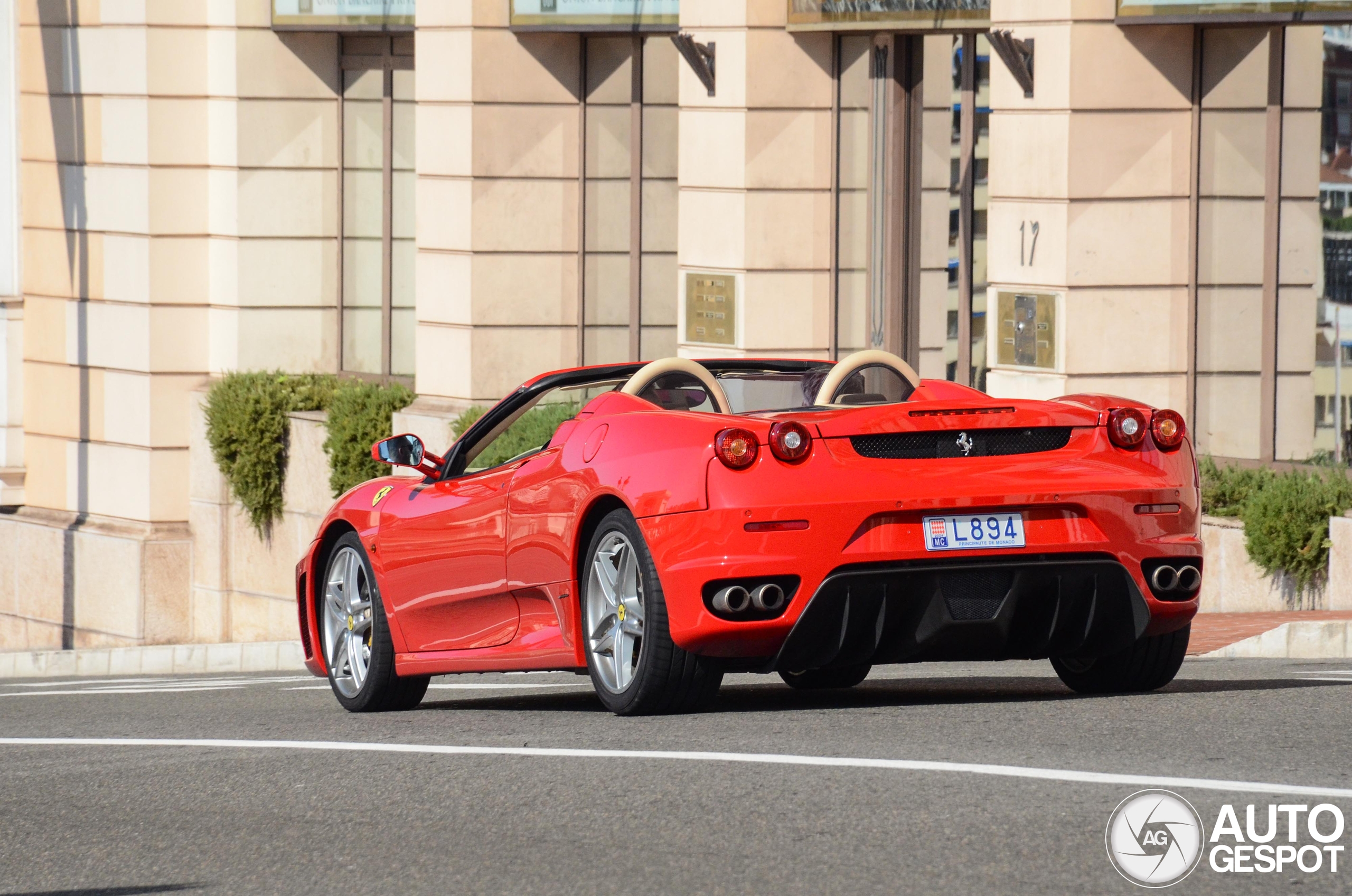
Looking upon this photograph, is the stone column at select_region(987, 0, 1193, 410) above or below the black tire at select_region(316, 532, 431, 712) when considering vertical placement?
above

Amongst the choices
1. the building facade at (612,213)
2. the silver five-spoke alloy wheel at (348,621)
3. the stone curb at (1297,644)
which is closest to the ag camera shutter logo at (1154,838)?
the silver five-spoke alloy wheel at (348,621)

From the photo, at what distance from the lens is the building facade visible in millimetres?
15586

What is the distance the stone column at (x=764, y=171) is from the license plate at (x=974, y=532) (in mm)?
10995

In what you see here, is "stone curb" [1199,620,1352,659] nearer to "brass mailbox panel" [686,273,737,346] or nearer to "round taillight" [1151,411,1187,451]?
"round taillight" [1151,411,1187,451]

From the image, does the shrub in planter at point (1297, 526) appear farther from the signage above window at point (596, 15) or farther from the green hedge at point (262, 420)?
the green hedge at point (262, 420)

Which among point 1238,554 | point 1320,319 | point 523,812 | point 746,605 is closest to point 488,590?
point 746,605

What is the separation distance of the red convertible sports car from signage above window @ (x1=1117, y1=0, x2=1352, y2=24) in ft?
23.8

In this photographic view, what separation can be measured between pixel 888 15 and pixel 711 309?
108 inches

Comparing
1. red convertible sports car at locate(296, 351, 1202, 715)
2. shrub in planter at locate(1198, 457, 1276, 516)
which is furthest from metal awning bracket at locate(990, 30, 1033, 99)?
red convertible sports car at locate(296, 351, 1202, 715)

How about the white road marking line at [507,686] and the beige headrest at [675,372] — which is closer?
the beige headrest at [675,372]

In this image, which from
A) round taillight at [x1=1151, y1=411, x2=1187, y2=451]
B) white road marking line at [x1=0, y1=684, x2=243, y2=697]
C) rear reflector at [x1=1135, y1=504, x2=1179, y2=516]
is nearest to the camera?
rear reflector at [x1=1135, y1=504, x2=1179, y2=516]

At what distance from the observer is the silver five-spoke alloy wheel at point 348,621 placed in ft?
Result: 32.6

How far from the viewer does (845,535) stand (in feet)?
24.8

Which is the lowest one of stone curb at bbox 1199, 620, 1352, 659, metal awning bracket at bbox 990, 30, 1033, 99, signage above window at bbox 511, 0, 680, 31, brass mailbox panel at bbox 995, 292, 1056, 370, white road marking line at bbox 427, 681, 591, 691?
white road marking line at bbox 427, 681, 591, 691
